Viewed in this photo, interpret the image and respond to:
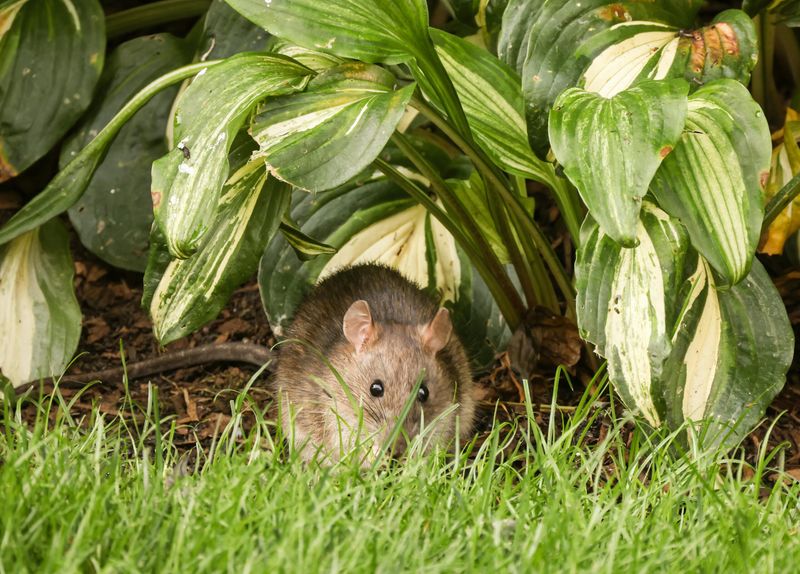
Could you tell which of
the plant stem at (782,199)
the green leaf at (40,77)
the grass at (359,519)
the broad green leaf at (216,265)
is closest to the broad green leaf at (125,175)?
the green leaf at (40,77)

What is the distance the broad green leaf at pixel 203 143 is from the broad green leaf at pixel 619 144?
3.02ft

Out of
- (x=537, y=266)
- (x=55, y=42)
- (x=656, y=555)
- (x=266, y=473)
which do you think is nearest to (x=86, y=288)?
(x=55, y=42)

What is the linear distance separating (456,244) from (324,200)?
598mm

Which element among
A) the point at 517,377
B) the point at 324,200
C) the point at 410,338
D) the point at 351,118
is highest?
the point at 351,118

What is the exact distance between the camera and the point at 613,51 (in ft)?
12.5

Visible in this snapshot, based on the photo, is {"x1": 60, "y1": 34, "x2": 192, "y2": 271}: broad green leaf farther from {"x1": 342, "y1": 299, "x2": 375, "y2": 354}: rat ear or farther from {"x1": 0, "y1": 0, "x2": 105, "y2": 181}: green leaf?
{"x1": 342, "y1": 299, "x2": 375, "y2": 354}: rat ear

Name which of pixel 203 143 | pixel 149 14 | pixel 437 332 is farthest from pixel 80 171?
pixel 149 14

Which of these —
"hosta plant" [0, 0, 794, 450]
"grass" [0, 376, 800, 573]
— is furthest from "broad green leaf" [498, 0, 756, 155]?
"grass" [0, 376, 800, 573]

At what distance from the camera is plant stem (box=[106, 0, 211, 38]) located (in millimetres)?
5566

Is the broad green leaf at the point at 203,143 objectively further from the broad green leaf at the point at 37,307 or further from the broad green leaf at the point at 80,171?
the broad green leaf at the point at 37,307

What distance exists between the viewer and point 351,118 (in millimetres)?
3545

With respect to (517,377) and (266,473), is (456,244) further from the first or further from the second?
(266,473)

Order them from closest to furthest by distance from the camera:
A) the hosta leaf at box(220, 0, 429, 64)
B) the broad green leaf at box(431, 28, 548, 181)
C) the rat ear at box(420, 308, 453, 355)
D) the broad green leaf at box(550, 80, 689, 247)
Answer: the broad green leaf at box(550, 80, 689, 247)
the hosta leaf at box(220, 0, 429, 64)
the broad green leaf at box(431, 28, 548, 181)
the rat ear at box(420, 308, 453, 355)

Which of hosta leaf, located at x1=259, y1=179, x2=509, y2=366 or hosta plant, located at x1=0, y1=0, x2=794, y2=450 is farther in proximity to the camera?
hosta leaf, located at x1=259, y1=179, x2=509, y2=366
